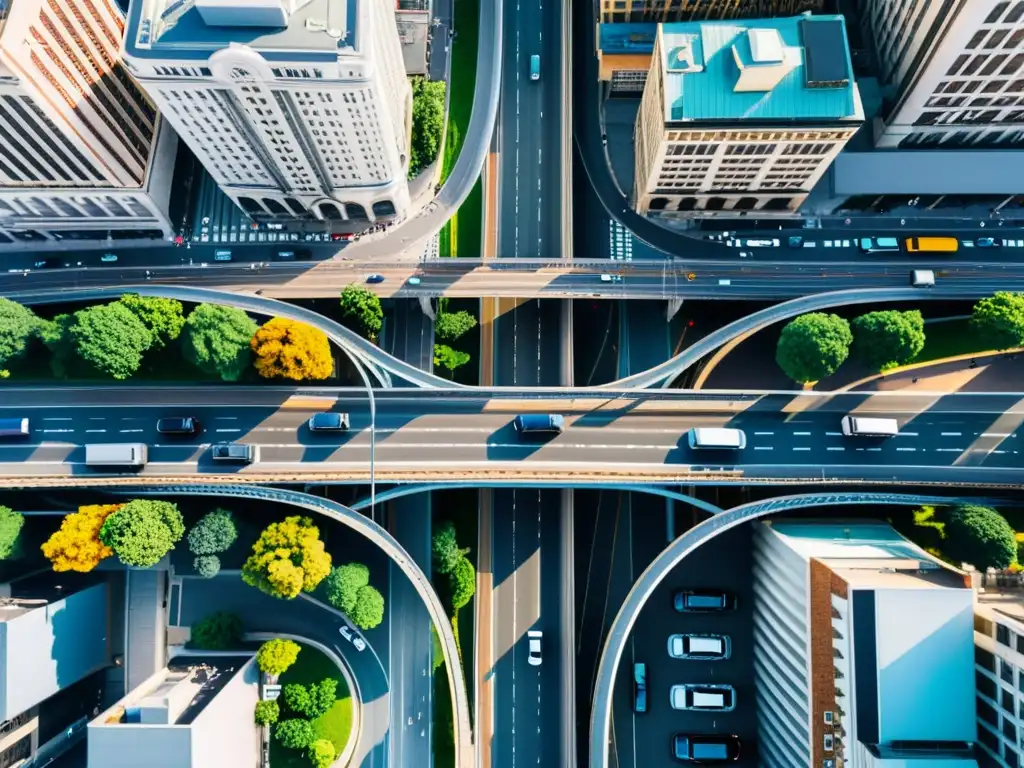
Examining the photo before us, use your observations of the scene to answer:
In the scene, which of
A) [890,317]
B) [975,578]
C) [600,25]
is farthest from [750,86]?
[975,578]

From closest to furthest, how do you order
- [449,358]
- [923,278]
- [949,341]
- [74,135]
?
[74,135] < [923,278] < [949,341] < [449,358]

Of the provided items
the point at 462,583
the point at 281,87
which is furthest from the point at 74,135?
the point at 462,583

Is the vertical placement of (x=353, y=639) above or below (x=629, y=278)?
below

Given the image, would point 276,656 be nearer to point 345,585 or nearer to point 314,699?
point 314,699

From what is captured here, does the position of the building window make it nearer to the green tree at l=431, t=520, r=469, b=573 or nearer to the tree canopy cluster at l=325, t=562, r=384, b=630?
the green tree at l=431, t=520, r=469, b=573

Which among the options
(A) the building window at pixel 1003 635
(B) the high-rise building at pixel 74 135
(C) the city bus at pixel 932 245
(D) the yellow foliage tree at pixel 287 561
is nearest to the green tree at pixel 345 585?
(D) the yellow foliage tree at pixel 287 561

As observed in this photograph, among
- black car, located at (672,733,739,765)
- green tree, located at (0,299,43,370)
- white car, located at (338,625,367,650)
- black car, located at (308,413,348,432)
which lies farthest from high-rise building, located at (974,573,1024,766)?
green tree, located at (0,299,43,370)
